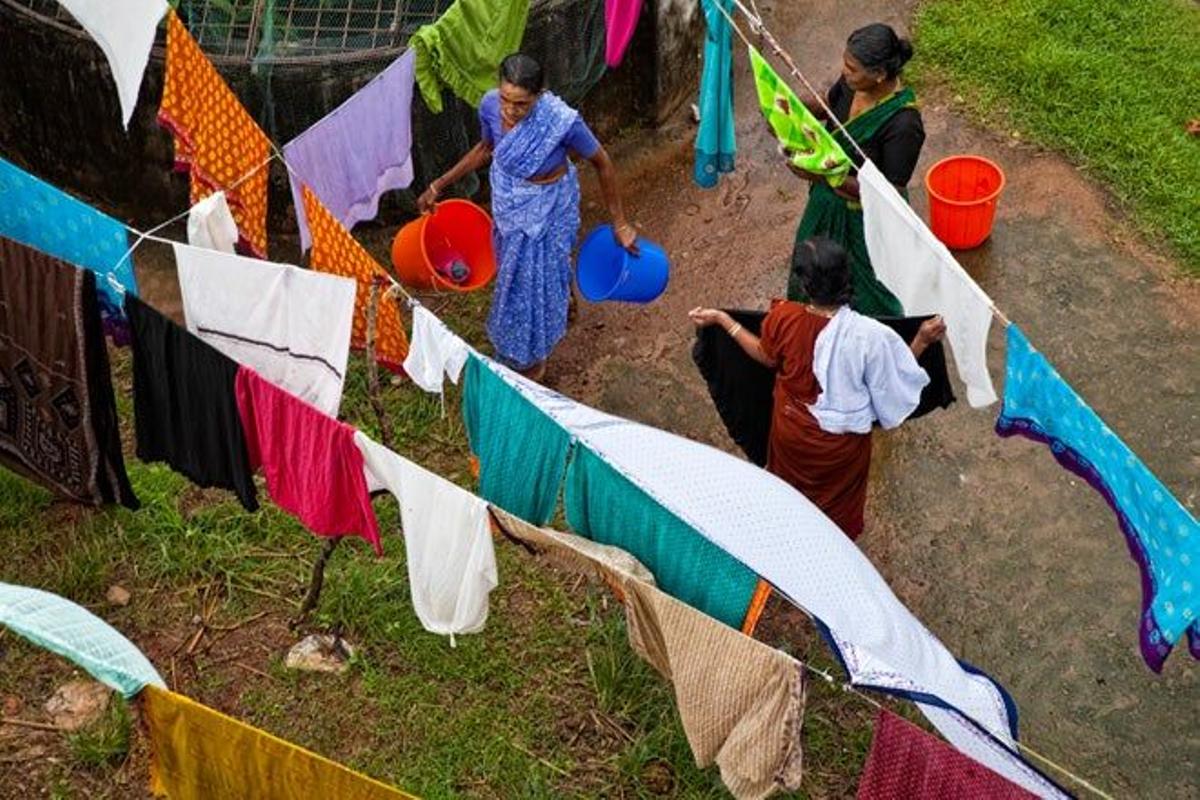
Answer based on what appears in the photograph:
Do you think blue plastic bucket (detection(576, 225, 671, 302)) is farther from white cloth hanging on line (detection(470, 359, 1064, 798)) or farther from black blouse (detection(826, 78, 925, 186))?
white cloth hanging on line (detection(470, 359, 1064, 798))

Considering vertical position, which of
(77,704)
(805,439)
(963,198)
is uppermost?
(805,439)

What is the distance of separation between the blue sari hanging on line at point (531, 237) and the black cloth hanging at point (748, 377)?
93cm

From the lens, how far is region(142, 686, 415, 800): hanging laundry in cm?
333

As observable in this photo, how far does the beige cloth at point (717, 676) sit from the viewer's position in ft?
11.3

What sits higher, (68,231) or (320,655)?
(68,231)

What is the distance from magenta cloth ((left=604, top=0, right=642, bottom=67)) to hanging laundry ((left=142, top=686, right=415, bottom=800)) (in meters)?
3.46

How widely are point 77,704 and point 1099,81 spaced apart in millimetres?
5433

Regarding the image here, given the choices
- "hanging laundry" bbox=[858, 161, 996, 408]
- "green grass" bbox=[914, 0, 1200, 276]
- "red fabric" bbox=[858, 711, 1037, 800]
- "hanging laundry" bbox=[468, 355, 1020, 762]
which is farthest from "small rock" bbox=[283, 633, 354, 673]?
"green grass" bbox=[914, 0, 1200, 276]

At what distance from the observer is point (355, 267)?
14.8ft

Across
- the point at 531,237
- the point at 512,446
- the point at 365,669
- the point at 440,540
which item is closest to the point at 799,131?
the point at 531,237

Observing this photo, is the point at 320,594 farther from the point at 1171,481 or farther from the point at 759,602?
the point at 1171,481

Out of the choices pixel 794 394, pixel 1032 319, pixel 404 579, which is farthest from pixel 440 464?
pixel 1032 319

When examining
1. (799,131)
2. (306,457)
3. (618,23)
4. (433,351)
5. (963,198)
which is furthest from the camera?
(963,198)

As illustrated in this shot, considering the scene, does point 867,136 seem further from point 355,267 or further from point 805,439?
point 355,267
